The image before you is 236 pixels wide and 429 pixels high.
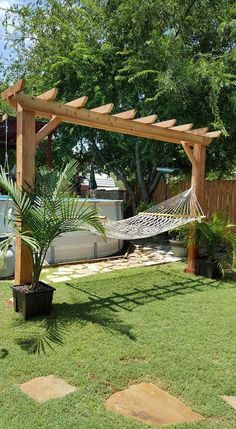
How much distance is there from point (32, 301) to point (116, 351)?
1.02 meters

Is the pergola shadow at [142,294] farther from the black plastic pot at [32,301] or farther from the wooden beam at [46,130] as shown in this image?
the wooden beam at [46,130]

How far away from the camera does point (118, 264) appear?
610cm

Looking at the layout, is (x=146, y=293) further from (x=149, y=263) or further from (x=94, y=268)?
(x=149, y=263)

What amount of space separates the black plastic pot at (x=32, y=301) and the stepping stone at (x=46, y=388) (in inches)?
42.9

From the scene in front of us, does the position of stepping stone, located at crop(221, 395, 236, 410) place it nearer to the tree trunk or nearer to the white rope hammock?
the white rope hammock

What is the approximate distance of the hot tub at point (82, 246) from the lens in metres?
6.03

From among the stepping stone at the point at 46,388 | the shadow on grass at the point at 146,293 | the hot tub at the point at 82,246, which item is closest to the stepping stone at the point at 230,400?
the stepping stone at the point at 46,388

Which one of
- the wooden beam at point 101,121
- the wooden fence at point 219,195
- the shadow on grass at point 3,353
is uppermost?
the wooden beam at point 101,121

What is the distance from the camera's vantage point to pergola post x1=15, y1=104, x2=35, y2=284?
367 cm

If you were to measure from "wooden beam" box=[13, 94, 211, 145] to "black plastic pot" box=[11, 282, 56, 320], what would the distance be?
1760 mm

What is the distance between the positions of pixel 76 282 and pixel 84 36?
5698 mm

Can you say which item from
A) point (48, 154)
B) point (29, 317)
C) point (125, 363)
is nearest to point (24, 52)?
point (48, 154)

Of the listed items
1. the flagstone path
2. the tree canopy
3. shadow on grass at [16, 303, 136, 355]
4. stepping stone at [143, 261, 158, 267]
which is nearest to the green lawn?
shadow on grass at [16, 303, 136, 355]

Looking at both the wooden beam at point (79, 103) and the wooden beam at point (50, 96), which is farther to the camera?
the wooden beam at point (79, 103)
